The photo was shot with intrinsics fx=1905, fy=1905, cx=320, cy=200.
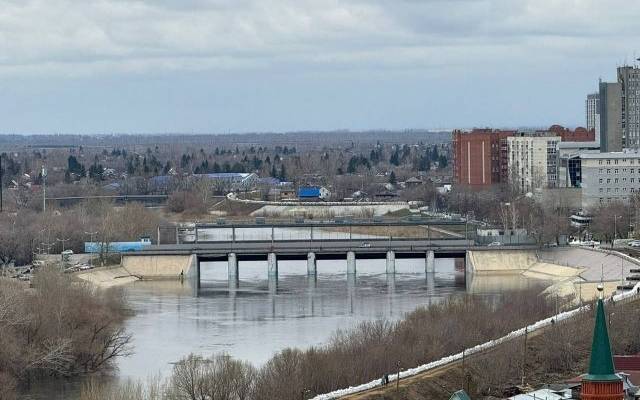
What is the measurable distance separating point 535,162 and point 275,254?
31.8m

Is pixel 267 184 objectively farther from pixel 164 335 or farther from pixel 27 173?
pixel 164 335

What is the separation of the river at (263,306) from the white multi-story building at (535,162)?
75.4ft

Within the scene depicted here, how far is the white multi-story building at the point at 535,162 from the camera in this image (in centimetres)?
9900

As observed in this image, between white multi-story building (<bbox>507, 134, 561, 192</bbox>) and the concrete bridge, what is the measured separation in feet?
85.6

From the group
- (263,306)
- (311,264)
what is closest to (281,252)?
(311,264)

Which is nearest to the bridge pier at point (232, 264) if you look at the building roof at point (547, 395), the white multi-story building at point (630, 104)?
the white multi-story building at point (630, 104)

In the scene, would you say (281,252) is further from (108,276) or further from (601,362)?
(601,362)

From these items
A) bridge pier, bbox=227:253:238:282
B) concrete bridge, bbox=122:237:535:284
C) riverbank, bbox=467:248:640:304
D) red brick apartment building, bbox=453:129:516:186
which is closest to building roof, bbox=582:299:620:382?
riverbank, bbox=467:248:640:304

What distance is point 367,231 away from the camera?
85.9 m

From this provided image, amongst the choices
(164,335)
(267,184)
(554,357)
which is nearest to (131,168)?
(267,184)

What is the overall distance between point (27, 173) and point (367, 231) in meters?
57.7

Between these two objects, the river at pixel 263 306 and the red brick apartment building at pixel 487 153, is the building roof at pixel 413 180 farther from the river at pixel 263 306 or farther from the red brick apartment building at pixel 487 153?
the river at pixel 263 306

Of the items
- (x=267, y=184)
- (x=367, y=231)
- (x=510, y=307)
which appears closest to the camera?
(x=510, y=307)

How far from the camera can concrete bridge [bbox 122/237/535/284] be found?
69562 mm
